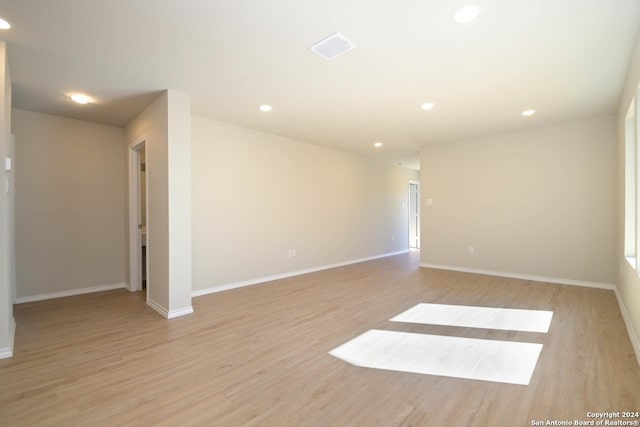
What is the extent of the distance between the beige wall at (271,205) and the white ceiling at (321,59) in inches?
26.8

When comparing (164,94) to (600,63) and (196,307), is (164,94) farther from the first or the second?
(600,63)

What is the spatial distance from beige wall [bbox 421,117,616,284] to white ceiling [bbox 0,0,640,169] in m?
0.71

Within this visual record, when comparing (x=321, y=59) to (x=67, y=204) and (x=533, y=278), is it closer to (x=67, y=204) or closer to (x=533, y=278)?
(x=67, y=204)

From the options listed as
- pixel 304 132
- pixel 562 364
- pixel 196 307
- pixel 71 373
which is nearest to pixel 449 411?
pixel 562 364

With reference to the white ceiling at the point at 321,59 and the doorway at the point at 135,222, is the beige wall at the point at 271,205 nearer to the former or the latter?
the white ceiling at the point at 321,59

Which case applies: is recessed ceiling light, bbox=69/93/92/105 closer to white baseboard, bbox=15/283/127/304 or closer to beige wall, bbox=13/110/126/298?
beige wall, bbox=13/110/126/298

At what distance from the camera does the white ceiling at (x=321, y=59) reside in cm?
198

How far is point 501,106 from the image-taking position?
3820mm

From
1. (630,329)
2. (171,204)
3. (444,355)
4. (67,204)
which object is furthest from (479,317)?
(67,204)

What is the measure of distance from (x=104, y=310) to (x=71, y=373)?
5.17 ft

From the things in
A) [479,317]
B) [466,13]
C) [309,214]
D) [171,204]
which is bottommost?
[479,317]

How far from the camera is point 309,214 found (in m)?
5.77

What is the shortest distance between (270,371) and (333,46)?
262 centimetres

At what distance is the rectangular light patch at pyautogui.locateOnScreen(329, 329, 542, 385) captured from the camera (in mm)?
2119
